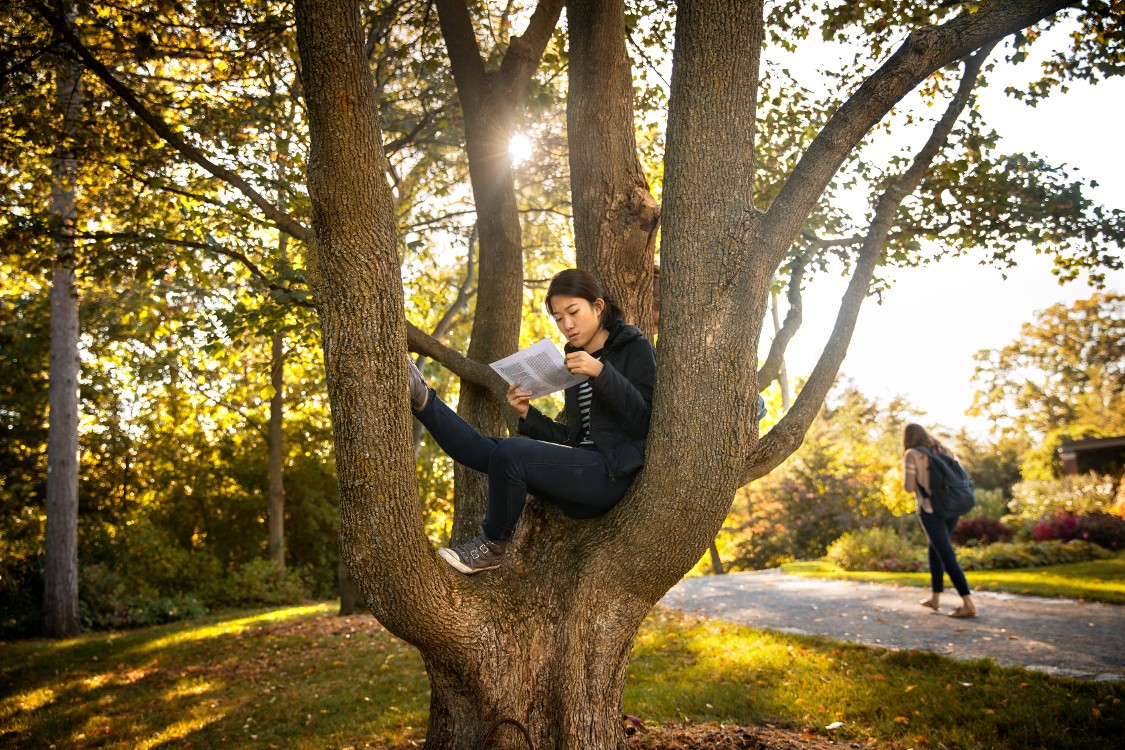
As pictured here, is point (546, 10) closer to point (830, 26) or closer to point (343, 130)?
point (830, 26)

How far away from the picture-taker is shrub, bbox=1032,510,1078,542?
12.9m

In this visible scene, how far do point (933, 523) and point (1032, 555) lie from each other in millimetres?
5687

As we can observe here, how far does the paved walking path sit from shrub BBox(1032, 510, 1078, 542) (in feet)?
15.5

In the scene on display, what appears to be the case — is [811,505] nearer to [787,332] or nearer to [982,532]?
[982,532]

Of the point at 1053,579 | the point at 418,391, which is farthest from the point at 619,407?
the point at 1053,579

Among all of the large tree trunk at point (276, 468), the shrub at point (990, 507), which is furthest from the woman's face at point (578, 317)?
the shrub at point (990, 507)

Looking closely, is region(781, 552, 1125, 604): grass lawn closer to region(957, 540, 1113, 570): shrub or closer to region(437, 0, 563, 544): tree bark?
region(957, 540, 1113, 570): shrub

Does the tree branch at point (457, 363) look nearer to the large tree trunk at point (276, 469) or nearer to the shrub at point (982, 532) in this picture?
→ the large tree trunk at point (276, 469)

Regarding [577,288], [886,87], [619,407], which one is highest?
[886,87]

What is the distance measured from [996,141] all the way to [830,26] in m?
1.57

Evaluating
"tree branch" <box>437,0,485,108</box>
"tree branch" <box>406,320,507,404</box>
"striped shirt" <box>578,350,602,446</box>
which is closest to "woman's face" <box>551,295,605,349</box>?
"striped shirt" <box>578,350,602,446</box>

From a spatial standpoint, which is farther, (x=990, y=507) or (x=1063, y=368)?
(x=1063, y=368)

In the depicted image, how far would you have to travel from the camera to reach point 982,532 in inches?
568

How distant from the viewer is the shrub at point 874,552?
501 inches
